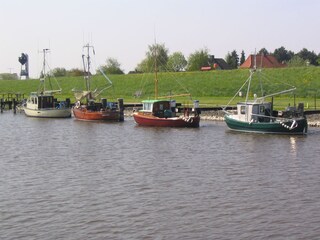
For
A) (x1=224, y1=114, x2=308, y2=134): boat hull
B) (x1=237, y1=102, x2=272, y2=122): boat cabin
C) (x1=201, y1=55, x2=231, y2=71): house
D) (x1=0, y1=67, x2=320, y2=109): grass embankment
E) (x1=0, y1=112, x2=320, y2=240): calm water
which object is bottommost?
(x1=0, y1=112, x2=320, y2=240): calm water

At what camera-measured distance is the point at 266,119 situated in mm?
56562

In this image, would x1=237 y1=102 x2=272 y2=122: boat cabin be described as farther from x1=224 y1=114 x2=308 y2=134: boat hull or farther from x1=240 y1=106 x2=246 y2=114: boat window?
x1=224 y1=114 x2=308 y2=134: boat hull

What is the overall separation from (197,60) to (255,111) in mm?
125717

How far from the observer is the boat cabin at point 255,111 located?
56156mm

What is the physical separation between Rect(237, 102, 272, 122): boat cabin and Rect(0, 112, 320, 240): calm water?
3.50 m

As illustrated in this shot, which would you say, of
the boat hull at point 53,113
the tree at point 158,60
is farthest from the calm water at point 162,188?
the tree at point 158,60

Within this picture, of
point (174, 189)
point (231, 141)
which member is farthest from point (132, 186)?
point (231, 141)

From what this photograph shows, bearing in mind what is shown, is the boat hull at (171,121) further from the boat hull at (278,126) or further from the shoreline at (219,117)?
the shoreline at (219,117)

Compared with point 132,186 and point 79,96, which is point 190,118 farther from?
point 132,186

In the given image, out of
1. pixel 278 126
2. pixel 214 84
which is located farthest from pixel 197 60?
pixel 278 126

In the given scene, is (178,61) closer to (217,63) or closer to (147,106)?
(217,63)

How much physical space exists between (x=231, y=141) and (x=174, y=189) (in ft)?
69.1

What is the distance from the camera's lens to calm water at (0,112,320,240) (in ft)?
78.4

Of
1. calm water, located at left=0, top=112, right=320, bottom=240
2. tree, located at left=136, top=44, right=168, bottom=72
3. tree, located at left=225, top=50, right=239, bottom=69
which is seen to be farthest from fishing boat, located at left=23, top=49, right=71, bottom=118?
tree, located at left=225, top=50, right=239, bottom=69
